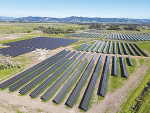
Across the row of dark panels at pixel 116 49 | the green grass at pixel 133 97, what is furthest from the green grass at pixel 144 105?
the row of dark panels at pixel 116 49

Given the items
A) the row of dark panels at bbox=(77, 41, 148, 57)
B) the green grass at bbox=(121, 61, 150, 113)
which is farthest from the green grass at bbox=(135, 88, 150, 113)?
the row of dark panels at bbox=(77, 41, 148, 57)

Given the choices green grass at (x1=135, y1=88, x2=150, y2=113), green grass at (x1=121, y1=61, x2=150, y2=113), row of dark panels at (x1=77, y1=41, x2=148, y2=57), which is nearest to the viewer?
green grass at (x1=135, y1=88, x2=150, y2=113)

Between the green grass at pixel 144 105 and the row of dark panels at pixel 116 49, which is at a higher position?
the row of dark panels at pixel 116 49

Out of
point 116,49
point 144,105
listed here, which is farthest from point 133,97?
point 116,49

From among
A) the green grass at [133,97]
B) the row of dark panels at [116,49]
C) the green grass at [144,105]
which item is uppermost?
the row of dark panels at [116,49]

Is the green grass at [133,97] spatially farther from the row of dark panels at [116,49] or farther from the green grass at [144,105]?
the row of dark panels at [116,49]

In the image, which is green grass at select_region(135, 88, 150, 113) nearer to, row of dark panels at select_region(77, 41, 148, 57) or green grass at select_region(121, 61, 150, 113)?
green grass at select_region(121, 61, 150, 113)

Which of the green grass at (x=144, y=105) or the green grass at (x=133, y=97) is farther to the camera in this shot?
the green grass at (x=133, y=97)

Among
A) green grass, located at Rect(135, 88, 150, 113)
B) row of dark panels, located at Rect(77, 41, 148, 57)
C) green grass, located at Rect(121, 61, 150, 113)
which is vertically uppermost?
row of dark panels, located at Rect(77, 41, 148, 57)

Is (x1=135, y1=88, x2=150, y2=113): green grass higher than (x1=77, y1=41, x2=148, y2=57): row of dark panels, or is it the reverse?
(x1=77, y1=41, x2=148, y2=57): row of dark panels

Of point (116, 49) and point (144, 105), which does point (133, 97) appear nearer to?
point (144, 105)

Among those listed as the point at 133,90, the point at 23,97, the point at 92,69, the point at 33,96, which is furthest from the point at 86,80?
the point at 23,97
